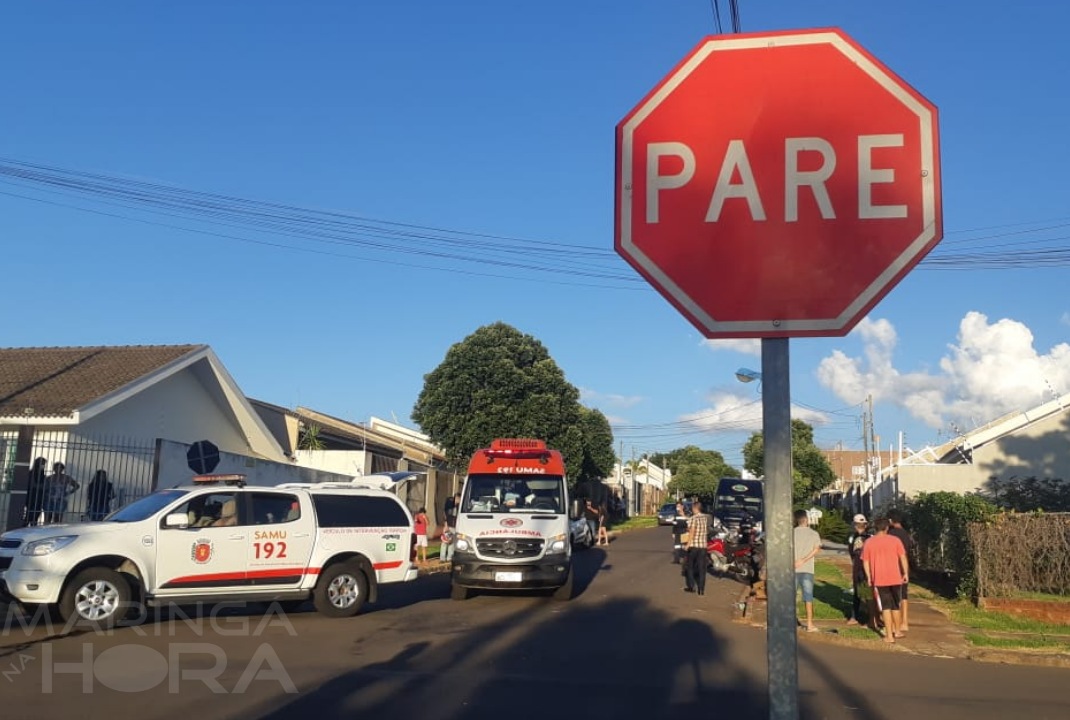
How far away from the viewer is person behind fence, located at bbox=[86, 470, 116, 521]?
19.1 m

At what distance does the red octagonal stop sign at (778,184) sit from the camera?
2.31 meters

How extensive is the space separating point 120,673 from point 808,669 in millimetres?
7454

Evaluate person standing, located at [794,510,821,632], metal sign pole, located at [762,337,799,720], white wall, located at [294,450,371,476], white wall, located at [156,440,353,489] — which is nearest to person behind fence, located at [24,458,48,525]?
white wall, located at [156,440,353,489]

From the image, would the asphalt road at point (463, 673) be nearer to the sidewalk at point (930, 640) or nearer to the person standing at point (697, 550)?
the sidewalk at point (930, 640)

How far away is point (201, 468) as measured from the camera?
2102 centimetres

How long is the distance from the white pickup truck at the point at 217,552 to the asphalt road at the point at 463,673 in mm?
463

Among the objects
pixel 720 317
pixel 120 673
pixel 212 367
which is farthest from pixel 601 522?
pixel 720 317

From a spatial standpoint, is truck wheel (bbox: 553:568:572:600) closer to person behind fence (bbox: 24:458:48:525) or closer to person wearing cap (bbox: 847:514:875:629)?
person wearing cap (bbox: 847:514:875:629)

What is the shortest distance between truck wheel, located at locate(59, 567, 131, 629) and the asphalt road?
1.03 ft

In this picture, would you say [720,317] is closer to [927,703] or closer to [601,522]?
[927,703]

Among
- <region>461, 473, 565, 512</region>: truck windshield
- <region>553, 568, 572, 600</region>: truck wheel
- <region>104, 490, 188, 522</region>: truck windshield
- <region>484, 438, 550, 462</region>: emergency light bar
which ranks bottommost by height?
<region>553, 568, 572, 600</region>: truck wheel

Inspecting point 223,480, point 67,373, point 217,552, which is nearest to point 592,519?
point 67,373

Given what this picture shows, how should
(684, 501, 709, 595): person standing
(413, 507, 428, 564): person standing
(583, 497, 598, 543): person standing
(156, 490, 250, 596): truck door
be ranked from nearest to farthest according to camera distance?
1. (156, 490, 250, 596): truck door
2. (684, 501, 709, 595): person standing
3. (413, 507, 428, 564): person standing
4. (583, 497, 598, 543): person standing

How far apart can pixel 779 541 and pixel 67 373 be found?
2538 cm
